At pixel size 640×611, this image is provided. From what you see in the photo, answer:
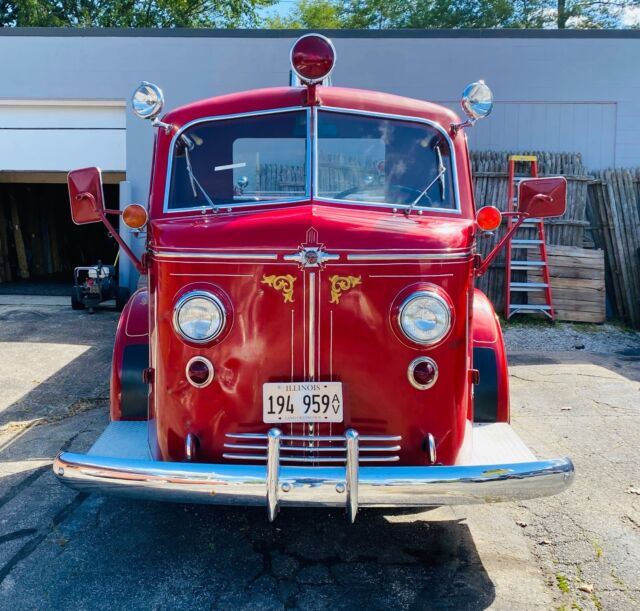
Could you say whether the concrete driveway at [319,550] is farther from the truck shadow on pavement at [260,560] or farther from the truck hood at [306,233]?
the truck hood at [306,233]

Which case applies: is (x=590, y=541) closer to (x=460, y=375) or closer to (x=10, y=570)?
(x=460, y=375)

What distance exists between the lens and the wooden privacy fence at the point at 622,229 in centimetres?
981

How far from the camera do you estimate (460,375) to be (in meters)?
3.18

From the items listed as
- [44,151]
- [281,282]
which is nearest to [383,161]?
[281,282]

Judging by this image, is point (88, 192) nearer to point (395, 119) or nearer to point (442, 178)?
point (395, 119)

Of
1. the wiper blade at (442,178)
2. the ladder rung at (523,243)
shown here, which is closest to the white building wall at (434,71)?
the ladder rung at (523,243)

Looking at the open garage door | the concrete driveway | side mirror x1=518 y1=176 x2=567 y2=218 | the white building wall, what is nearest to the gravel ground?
the white building wall

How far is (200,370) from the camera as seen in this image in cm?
309

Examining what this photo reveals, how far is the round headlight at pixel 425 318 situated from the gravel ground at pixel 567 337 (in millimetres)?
5444

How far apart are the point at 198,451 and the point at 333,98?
208 centimetres

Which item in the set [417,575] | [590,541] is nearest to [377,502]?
[417,575]

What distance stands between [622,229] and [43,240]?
1414 cm

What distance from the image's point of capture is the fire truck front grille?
3055 millimetres

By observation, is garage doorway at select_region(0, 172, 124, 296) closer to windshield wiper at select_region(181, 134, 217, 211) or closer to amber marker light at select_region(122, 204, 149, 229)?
windshield wiper at select_region(181, 134, 217, 211)
